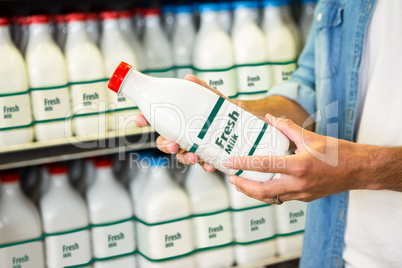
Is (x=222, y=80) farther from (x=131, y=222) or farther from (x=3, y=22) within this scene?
(x=3, y=22)

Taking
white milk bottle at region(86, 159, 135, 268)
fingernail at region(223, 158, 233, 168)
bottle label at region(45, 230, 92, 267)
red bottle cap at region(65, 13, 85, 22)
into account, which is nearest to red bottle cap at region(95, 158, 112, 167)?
white milk bottle at region(86, 159, 135, 268)

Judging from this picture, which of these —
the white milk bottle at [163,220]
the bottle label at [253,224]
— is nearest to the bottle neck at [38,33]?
the white milk bottle at [163,220]

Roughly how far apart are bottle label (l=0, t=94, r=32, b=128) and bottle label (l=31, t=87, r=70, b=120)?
21 millimetres

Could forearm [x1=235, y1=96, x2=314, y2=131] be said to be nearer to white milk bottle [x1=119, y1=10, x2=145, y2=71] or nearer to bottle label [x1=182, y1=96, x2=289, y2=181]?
bottle label [x1=182, y1=96, x2=289, y2=181]

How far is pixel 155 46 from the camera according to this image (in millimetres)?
1480

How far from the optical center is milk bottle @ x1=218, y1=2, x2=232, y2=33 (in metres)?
1.53

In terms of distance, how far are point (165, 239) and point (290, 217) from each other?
1.54 feet

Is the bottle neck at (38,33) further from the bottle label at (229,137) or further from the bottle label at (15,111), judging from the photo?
the bottle label at (229,137)

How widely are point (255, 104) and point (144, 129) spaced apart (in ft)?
1.29

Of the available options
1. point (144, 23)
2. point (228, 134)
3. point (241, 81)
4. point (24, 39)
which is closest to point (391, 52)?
point (228, 134)

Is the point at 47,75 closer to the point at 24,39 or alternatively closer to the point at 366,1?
the point at 24,39

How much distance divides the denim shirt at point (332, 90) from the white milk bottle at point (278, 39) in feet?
0.90

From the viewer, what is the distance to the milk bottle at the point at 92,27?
4.66 feet

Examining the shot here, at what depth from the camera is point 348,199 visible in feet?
3.91
